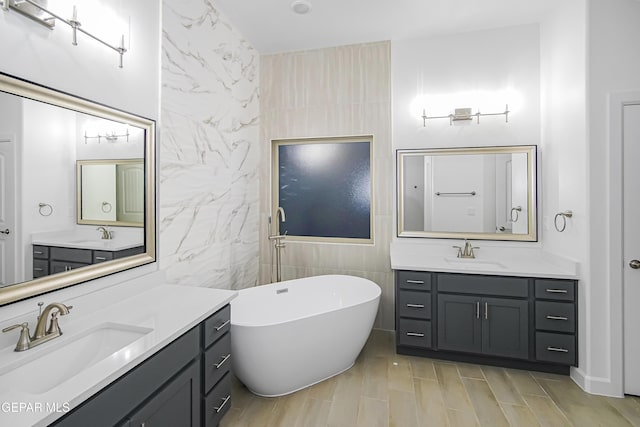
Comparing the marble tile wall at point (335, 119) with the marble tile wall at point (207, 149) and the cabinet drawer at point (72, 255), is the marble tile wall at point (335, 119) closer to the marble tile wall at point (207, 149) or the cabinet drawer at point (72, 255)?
the marble tile wall at point (207, 149)

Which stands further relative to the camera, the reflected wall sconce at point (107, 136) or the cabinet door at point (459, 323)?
the cabinet door at point (459, 323)

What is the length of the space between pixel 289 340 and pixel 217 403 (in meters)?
0.52

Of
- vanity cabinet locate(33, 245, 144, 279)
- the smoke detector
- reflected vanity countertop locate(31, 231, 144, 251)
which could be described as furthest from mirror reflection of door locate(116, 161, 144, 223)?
the smoke detector

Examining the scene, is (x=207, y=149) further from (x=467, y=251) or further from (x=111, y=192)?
(x=467, y=251)

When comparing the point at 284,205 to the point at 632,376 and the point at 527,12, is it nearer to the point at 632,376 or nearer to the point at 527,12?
the point at 527,12

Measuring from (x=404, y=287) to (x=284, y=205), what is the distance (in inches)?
62.5

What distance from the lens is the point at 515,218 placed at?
292 centimetres

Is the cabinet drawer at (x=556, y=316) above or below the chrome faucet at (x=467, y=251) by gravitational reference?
below

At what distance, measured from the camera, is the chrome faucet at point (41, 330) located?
3.85 feet

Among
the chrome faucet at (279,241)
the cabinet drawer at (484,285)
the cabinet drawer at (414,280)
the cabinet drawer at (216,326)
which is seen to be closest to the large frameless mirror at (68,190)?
the cabinet drawer at (216,326)

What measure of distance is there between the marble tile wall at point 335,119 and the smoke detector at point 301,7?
67cm

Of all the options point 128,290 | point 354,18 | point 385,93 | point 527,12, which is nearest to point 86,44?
point 128,290

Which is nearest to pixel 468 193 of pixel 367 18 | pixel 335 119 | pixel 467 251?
pixel 467 251

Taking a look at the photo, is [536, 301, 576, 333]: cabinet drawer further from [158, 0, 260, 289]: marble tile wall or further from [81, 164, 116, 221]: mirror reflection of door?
[81, 164, 116, 221]: mirror reflection of door
